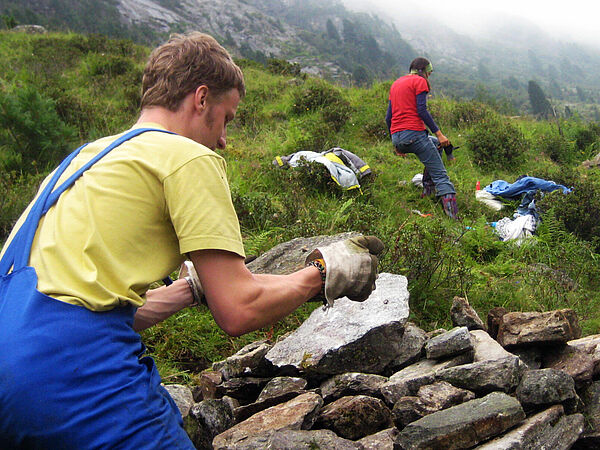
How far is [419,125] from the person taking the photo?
6.37m

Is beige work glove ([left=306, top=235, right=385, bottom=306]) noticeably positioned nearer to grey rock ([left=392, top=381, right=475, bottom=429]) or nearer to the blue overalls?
grey rock ([left=392, top=381, right=475, bottom=429])

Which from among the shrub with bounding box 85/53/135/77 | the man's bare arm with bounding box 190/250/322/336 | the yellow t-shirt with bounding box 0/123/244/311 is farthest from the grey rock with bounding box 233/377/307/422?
the shrub with bounding box 85/53/135/77

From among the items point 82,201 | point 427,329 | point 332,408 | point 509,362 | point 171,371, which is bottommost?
point 171,371

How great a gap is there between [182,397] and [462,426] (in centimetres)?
147

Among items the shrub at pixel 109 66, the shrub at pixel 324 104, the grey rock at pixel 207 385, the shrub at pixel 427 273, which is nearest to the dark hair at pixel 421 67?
the shrub at pixel 324 104

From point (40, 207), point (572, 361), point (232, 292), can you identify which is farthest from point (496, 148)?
point (40, 207)

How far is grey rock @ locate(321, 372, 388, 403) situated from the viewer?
2408 mm

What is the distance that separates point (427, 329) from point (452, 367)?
42.3 inches

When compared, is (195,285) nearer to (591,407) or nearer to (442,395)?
(442,395)

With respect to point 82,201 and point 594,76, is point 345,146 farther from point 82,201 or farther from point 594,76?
point 594,76

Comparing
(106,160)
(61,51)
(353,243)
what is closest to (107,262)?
(106,160)

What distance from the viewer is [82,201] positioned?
53.6 inches

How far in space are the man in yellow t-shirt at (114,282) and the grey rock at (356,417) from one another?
2.62ft

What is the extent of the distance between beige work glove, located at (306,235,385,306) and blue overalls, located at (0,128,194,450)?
76cm
